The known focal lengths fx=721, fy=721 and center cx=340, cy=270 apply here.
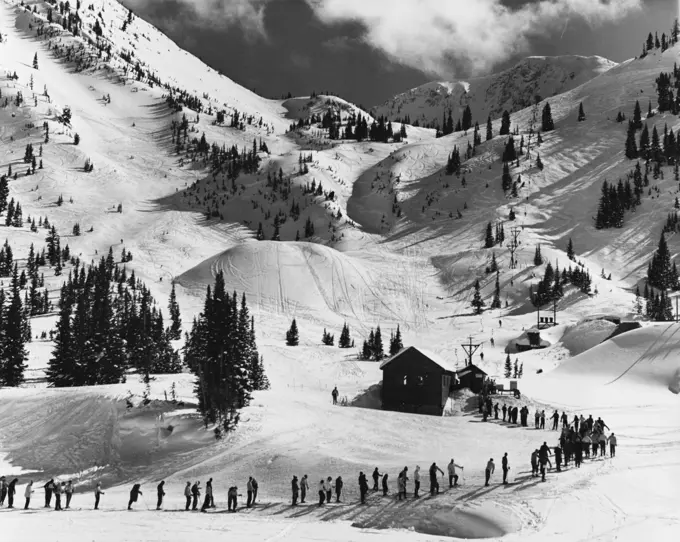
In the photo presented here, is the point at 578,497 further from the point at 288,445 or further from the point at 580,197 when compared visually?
the point at 580,197

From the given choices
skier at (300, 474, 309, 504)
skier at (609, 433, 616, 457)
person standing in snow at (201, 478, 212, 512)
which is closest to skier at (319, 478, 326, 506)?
skier at (300, 474, 309, 504)

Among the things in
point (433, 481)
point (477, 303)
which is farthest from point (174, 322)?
point (433, 481)

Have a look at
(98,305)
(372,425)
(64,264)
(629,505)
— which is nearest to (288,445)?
(372,425)

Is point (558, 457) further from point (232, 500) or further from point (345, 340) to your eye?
point (345, 340)

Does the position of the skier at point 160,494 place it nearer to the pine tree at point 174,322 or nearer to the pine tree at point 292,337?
the pine tree at point 174,322

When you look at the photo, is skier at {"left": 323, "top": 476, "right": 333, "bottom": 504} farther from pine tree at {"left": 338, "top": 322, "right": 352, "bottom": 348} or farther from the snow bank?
pine tree at {"left": 338, "top": 322, "right": 352, "bottom": 348}

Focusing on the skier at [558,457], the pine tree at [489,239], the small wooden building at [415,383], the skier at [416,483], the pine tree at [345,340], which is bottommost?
the skier at [416,483]

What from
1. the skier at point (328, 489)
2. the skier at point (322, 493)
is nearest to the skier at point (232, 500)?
the skier at point (322, 493)
